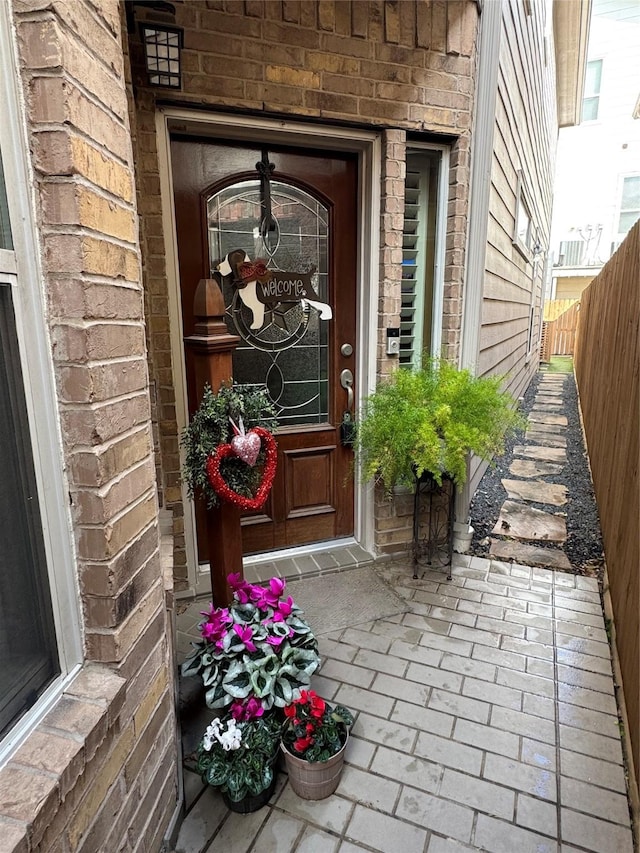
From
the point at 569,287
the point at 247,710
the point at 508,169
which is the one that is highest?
the point at 508,169

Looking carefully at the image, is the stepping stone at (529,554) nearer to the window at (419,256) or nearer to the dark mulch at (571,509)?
the dark mulch at (571,509)

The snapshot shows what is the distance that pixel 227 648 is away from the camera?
1696mm

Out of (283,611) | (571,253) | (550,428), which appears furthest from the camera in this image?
(571,253)

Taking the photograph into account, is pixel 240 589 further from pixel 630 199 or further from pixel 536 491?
pixel 630 199

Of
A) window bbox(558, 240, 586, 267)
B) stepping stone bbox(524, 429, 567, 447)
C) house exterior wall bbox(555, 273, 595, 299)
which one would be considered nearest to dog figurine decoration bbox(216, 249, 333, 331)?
stepping stone bbox(524, 429, 567, 447)

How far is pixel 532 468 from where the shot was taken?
4.71 metres

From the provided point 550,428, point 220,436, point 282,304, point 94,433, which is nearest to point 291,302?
point 282,304

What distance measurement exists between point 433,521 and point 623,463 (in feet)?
3.40

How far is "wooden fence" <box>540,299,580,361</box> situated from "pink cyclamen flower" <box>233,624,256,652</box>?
1362 cm

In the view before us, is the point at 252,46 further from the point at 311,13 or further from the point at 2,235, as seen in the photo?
the point at 2,235

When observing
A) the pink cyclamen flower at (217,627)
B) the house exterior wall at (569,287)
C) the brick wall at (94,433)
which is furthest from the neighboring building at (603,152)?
the brick wall at (94,433)

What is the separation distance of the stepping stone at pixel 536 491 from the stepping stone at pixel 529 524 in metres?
0.22

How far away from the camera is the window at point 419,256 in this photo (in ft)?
9.12

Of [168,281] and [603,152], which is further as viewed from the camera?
[603,152]
